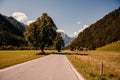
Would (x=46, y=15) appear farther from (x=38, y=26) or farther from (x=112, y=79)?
(x=112, y=79)

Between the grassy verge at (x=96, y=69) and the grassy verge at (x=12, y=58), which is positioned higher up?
the grassy verge at (x=12, y=58)

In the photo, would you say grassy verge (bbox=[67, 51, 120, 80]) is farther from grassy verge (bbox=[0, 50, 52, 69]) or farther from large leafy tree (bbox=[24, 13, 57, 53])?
large leafy tree (bbox=[24, 13, 57, 53])

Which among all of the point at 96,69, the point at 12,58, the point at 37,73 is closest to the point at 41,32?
the point at 12,58

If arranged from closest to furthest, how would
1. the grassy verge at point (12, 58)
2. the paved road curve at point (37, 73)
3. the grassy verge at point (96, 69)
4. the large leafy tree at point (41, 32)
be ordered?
the paved road curve at point (37, 73)
the grassy verge at point (96, 69)
the grassy verge at point (12, 58)
the large leafy tree at point (41, 32)

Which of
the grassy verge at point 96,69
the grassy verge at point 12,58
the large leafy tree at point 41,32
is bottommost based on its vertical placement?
the grassy verge at point 96,69

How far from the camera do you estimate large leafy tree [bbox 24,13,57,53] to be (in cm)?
7503

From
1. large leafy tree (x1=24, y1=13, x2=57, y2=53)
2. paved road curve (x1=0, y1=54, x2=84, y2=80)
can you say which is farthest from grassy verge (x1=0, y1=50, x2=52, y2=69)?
large leafy tree (x1=24, y1=13, x2=57, y2=53)

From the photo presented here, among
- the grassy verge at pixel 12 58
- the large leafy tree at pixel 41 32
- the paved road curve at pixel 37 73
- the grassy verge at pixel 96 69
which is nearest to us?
the paved road curve at pixel 37 73

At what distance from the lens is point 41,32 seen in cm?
7612

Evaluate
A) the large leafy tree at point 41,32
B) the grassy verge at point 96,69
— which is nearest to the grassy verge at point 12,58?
the grassy verge at point 96,69

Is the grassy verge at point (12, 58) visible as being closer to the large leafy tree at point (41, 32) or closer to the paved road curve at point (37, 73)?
the paved road curve at point (37, 73)

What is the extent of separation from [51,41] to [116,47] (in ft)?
321

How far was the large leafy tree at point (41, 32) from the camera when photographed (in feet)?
246

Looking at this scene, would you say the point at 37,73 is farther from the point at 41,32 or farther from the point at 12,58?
the point at 41,32
